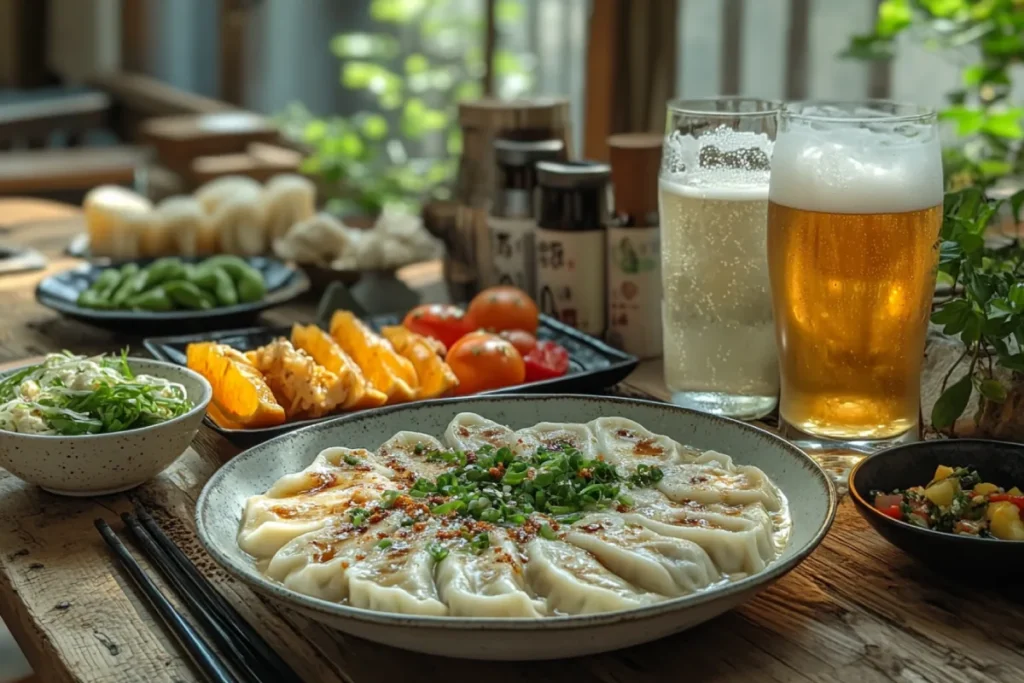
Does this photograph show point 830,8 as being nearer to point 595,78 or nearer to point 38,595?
point 595,78

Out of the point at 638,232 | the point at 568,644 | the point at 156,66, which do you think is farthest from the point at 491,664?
the point at 156,66

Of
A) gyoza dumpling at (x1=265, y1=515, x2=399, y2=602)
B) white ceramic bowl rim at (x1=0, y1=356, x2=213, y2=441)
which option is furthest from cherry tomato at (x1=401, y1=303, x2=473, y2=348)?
gyoza dumpling at (x1=265, y1=515, x2=399, y2=602)

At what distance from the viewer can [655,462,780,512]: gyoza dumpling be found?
1.31 m

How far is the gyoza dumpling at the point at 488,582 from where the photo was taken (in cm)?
108

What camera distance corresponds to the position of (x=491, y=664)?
1114 mm

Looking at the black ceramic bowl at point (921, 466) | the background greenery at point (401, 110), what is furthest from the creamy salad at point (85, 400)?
the background greenery at point (401, 110)

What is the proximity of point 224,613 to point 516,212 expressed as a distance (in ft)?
3.80

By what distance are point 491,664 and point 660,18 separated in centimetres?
A: 321

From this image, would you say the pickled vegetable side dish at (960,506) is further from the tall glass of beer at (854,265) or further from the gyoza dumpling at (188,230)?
the gyoza dumpling at (188,230)

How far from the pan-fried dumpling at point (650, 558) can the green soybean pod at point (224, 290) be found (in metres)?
1.27

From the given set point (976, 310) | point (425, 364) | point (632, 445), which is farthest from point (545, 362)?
point (976, 310)

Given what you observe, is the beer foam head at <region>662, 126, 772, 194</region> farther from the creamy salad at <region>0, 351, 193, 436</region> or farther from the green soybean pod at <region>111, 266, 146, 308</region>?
the green soybean pod at <region>111, 266, 146, 308</region>

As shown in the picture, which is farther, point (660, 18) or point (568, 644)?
point (660, 18)

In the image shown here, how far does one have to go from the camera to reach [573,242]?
204 cm
